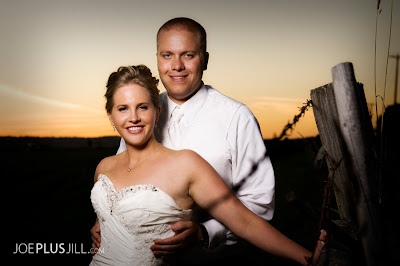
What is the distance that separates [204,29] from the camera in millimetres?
3297

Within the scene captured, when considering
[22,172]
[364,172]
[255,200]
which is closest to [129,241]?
[255,200]

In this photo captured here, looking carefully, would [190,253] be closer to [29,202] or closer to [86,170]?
[29,202]

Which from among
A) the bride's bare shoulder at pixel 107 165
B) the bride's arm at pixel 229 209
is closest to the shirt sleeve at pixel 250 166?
the bride's arm at pixel 229 209

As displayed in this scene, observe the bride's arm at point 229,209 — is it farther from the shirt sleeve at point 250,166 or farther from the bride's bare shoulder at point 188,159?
the shirt sleeve at point 250,166

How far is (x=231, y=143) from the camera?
9.64 feet

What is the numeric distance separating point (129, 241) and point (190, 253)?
0.73 m

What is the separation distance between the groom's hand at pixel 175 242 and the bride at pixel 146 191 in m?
0.05

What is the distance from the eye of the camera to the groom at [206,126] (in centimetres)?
284

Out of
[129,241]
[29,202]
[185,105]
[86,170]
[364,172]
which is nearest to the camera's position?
[364,172]

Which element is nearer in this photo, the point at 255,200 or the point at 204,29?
the point at 255,200

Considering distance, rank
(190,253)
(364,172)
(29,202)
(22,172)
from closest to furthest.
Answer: (364,172) → (190,253) → (29,202) → (22,172)

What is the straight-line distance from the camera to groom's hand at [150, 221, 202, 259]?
2.15 meters

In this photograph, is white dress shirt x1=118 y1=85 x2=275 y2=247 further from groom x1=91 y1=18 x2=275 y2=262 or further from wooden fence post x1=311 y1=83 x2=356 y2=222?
wooden fence post x1=311 y1=83 x2=356 y2=222

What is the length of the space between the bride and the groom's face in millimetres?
701
